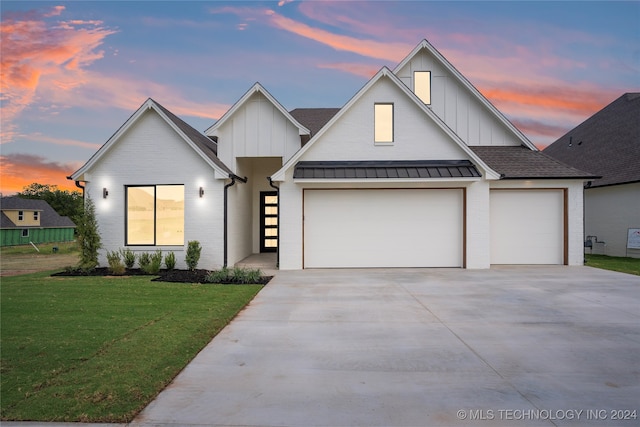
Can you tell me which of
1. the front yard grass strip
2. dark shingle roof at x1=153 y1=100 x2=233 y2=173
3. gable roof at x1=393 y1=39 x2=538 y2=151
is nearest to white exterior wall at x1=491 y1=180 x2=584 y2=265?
gable roof at x1=393 y1=39 x2=538 y2=151

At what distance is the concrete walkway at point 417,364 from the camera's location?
3197 mm

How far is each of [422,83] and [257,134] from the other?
7.32 meters

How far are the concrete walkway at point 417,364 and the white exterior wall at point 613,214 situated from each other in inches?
458

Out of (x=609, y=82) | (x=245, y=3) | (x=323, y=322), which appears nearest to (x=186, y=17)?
(x=245, y=3)

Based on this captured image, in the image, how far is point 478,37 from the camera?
1645cm

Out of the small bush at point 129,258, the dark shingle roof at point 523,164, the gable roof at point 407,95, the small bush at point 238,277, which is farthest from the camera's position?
the dark shingle roof at point 523,164

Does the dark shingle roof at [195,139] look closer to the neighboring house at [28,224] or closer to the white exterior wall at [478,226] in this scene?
the white exterior wall at [478,226]

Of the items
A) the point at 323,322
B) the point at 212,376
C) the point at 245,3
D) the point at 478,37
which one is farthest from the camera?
the point at 478,37

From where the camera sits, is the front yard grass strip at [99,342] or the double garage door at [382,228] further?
the double garage door at [382,228]

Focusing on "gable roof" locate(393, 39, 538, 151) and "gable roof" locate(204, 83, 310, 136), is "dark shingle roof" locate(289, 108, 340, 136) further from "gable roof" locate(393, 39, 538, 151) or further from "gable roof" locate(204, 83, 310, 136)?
"gable roof" locate(393, 39, 538, 151)

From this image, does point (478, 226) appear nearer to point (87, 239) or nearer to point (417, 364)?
A: point (417, 364)

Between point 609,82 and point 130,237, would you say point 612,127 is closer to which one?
point 609,82

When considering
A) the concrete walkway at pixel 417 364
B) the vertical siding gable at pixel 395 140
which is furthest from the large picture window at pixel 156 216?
the concrete walkway at pixel 417 364

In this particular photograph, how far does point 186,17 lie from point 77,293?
1247 centimetres
